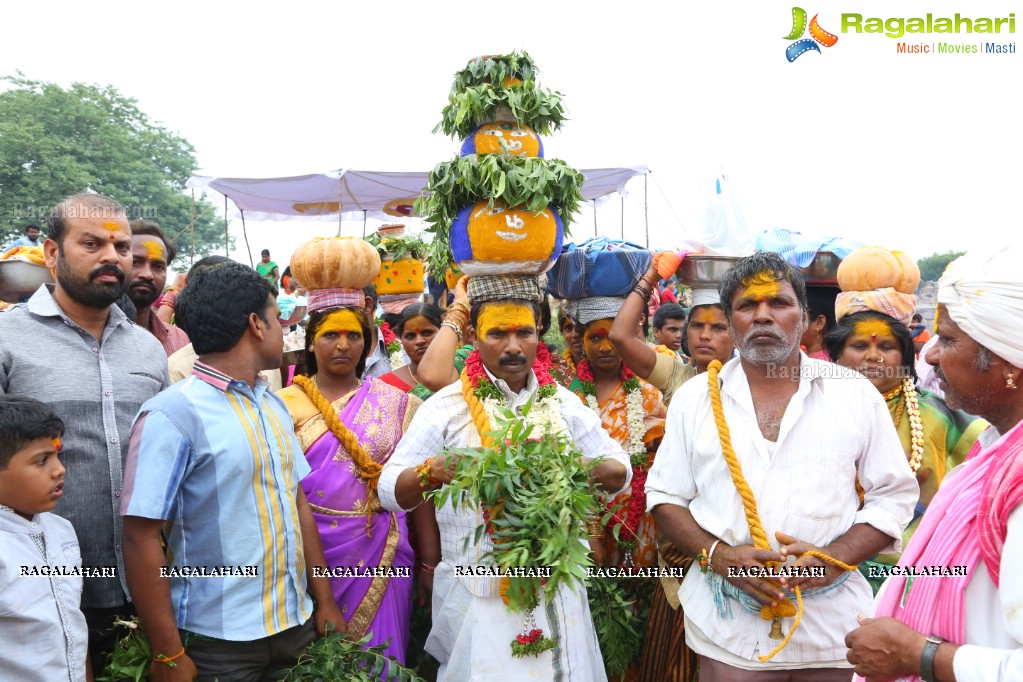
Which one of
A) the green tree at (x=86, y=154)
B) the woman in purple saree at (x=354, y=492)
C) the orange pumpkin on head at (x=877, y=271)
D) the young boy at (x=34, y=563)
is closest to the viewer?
the young boy at (x=34, y=563)

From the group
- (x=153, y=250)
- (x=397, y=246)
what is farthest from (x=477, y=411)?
(x=153, y=250)

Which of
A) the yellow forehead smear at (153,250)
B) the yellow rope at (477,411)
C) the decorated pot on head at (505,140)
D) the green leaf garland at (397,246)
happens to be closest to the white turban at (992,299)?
the yellow rope at (477,411)

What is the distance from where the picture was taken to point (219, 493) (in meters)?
2.79

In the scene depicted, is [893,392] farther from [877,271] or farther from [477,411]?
[477,411]

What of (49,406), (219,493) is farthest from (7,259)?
(219,493)

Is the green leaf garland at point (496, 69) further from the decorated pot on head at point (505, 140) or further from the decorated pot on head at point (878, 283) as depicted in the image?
the decorated pot on head at point (878, 283)

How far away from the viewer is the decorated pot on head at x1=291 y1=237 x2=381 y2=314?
410 cm

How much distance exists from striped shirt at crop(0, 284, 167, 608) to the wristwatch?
9.79ft

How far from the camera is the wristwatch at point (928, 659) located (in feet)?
6.48

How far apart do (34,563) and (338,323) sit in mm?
1923

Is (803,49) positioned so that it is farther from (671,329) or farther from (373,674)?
(373,674)

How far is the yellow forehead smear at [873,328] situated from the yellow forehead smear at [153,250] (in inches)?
171

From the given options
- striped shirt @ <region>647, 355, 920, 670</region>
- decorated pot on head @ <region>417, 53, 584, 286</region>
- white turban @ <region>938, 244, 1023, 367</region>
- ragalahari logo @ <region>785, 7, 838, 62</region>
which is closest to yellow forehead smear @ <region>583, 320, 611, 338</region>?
decorated pot on head @ <region>417, 53, 584, 286</region>

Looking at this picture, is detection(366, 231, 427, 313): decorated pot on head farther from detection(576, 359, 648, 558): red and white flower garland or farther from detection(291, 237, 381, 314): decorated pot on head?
detection(576, 359, 648, 558): red and white flower garland
